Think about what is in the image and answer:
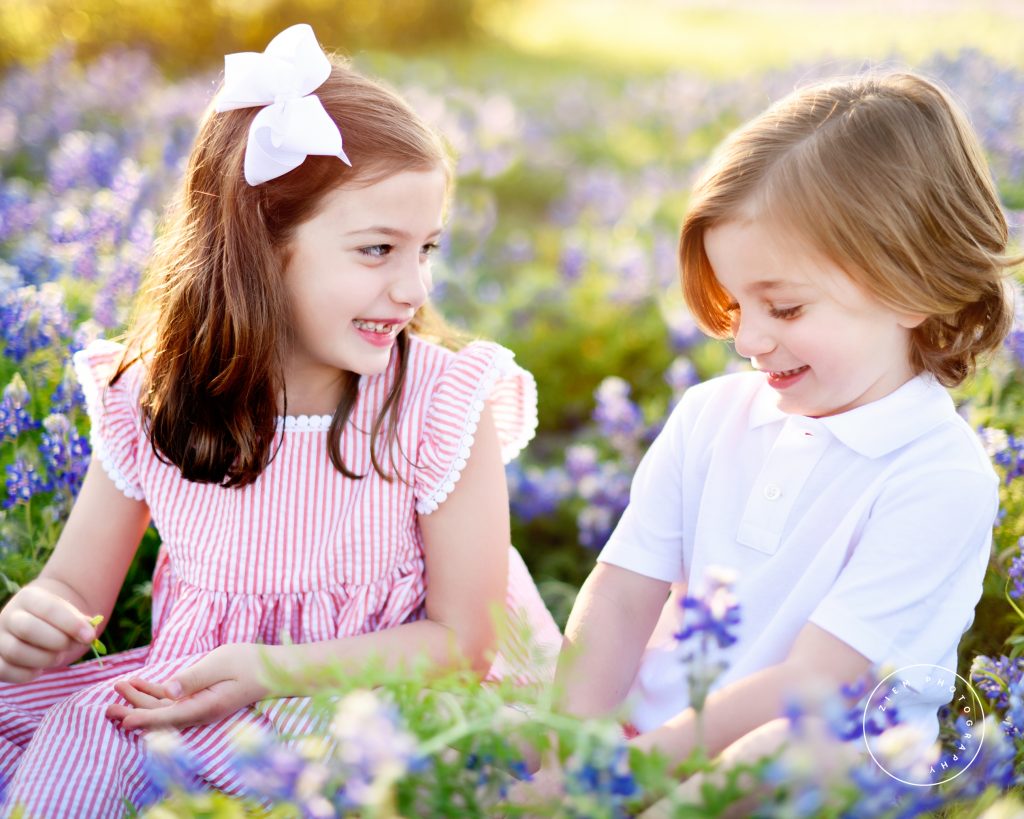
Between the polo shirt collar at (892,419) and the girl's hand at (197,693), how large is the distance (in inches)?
42.7

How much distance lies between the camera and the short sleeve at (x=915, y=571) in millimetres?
1769

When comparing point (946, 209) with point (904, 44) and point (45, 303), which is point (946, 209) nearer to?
point (45, 303)

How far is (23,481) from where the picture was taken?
2.45 metres

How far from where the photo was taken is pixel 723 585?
133 cm

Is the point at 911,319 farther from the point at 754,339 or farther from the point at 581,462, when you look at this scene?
the point at 581,462

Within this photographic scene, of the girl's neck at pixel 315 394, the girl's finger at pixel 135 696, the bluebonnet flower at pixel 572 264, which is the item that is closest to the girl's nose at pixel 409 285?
the girl's neck at pixel 315 394

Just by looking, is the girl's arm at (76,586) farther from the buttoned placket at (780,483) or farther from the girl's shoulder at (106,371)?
the buttoned placket at (780,483)

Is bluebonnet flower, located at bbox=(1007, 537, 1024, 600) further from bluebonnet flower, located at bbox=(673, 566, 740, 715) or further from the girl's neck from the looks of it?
the girl's neck

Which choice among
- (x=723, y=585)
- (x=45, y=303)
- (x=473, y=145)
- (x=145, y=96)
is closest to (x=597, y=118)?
(x=473, y=145)

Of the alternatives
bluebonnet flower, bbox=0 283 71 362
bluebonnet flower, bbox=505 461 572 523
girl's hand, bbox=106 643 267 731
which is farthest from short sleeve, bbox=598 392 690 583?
bluebonnet flower, bbox=0 283 71 362

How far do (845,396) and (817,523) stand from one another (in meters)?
0.22

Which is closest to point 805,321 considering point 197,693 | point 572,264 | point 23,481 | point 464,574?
point 464,574

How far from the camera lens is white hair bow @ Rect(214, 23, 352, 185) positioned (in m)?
2.06

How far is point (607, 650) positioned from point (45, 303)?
5.05ft
